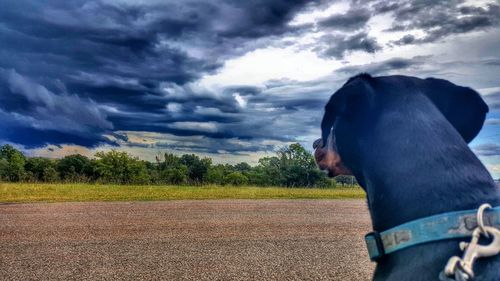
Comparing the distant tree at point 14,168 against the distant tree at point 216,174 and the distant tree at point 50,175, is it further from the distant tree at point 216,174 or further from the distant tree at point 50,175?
the distant tree at point 216,174

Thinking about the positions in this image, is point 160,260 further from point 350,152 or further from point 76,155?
point 76,155

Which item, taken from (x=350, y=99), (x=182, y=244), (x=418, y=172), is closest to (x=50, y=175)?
(x=182, y=244)

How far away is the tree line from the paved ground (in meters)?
15.3

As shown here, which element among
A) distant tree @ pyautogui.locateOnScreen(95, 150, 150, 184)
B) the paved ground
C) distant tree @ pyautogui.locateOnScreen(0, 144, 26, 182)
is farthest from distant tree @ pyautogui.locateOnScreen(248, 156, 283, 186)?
the paved ground

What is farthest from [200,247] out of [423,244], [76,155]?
[76,155]

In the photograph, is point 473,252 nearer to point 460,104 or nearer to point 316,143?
point 460,104

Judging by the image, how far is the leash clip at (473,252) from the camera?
1533mm

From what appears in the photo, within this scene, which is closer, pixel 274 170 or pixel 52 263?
pixel 52 263

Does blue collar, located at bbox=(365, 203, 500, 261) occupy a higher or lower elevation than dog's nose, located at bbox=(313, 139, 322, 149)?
lower

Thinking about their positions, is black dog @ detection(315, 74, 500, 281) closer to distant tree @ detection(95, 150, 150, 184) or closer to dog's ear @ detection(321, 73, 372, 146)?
dog's ear @ detection(321, 73, 372, 146)

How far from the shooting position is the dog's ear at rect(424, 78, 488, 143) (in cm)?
253

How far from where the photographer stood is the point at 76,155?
111ft

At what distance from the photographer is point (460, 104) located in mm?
2551

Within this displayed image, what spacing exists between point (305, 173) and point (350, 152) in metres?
28.1
